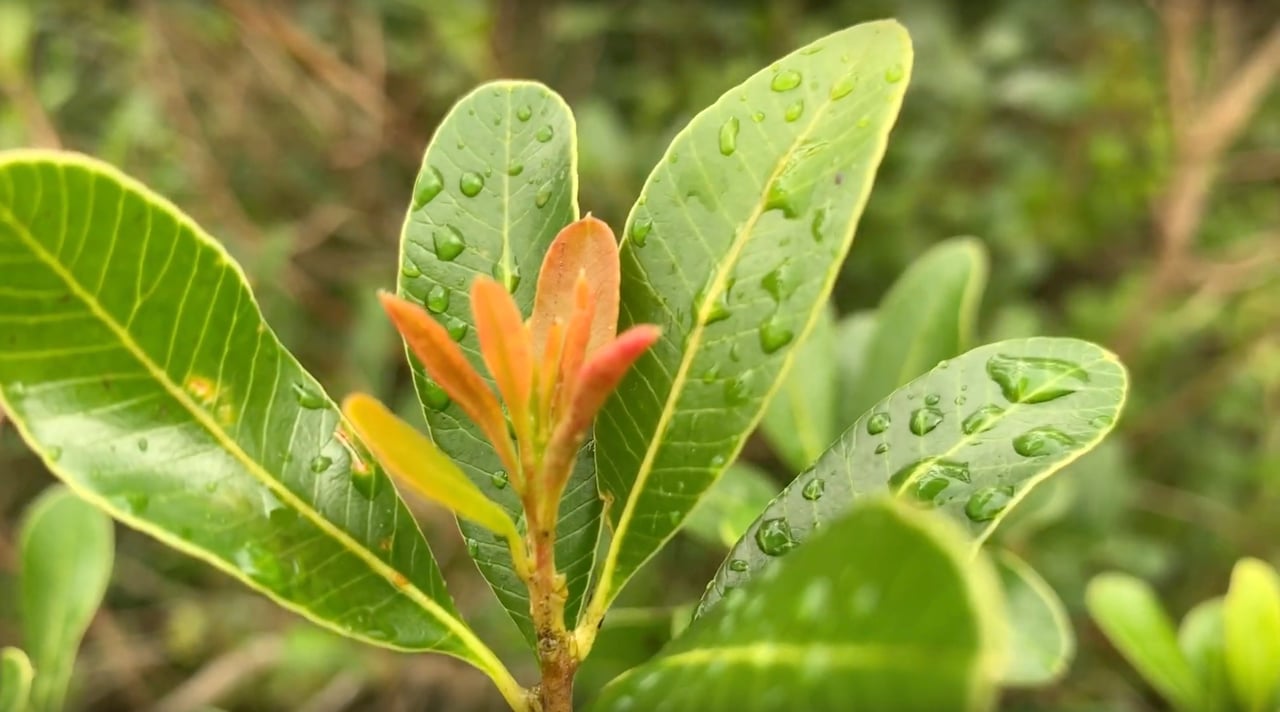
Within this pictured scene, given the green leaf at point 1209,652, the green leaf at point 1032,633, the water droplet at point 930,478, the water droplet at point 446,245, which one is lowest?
the green leaf at point 1209,652

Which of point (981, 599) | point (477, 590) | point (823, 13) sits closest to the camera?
point (981, 599)

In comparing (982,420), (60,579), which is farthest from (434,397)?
(60,579)

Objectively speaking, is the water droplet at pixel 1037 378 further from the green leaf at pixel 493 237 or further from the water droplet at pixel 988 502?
the green leaf at pixel 493 237

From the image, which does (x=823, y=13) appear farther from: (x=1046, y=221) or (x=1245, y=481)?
(x=1245, y=481)

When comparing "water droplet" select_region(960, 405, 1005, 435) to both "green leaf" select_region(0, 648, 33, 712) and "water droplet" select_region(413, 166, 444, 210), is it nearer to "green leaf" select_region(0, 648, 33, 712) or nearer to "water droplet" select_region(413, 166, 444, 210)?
"water droplet" select_region(413, 166, 444, 210)

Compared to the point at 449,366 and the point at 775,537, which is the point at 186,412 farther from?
the point at 775,537

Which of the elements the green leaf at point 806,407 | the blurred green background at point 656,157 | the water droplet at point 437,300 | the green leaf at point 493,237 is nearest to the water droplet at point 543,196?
the green leaf at point 493,237

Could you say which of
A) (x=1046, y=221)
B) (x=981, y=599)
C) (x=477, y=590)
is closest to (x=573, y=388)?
(x=981, y=599)

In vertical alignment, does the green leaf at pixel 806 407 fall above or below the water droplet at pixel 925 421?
below

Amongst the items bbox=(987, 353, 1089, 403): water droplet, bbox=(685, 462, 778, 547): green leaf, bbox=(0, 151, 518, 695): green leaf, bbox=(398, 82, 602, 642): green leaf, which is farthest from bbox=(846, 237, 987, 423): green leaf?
bbox=(0, 151, 518, 695): green leaf

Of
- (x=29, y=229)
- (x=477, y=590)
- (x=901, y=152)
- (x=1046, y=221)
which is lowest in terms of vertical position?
(x=477, y=590)
